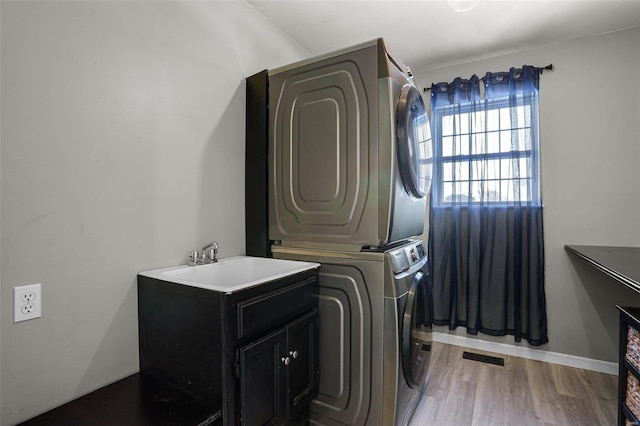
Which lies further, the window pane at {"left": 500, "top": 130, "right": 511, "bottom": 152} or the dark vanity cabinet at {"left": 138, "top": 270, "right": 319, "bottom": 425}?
the window pane at {"left": 500, "top": 130, "right": 511, "bottom": 152}

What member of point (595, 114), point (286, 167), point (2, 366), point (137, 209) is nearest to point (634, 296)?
point (595, 114)

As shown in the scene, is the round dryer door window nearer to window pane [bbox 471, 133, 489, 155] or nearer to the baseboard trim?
window pane [bbox 471, 133, 489, 155]

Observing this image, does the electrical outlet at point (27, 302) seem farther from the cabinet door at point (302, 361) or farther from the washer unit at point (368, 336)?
the washer unit at point (368, 336)

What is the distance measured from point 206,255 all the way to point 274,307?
663 mm

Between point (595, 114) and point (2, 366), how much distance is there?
13.0 feet

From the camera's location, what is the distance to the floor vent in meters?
2.66

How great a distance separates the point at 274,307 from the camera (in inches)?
53.1

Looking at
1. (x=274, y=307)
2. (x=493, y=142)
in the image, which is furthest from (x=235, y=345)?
(x=493, y=142)

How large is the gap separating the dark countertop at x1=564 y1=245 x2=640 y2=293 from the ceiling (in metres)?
1.78

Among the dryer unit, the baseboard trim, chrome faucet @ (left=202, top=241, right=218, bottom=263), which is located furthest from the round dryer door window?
the baseboard trim

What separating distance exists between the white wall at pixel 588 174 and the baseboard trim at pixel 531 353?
5 centimetres

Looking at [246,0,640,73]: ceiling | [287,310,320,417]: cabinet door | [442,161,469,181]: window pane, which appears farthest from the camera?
[442,161,469,181]: window pane

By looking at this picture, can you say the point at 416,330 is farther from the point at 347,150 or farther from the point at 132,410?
the point at 132,410

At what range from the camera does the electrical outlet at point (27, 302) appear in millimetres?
1074
